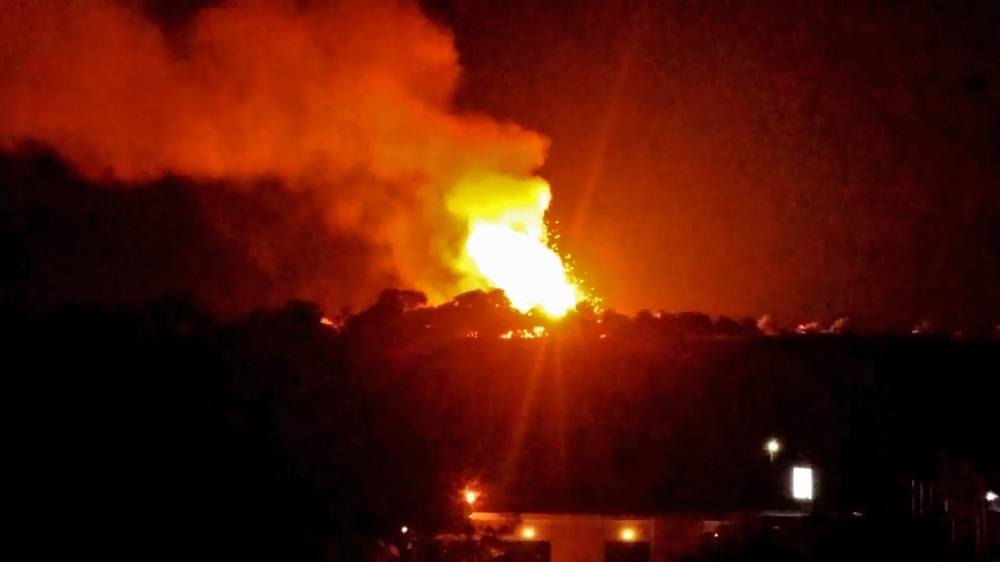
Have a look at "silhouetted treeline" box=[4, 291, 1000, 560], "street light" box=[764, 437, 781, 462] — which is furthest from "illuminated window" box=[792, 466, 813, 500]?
"street light" box=[764, 437, 781, 462]

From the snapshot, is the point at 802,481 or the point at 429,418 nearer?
the point at 429,418

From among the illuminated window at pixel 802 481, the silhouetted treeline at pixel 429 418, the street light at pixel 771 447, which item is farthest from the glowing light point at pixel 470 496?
the street light at pixel 771 447

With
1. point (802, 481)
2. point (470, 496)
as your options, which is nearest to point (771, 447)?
→ point (802, 481)

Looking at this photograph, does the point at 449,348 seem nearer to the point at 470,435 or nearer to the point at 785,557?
the point at 470,435

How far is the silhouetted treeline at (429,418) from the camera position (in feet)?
46.2

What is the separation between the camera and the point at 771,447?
27781 millimetres

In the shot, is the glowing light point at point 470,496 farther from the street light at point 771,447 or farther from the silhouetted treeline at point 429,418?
the street light at point 771,447

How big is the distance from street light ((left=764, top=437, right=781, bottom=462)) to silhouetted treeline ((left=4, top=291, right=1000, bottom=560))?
20 cm

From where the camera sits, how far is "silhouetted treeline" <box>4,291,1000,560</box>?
46.2 feet

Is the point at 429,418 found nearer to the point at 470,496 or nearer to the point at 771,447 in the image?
the point at 470,496

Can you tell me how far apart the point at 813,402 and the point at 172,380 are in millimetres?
16971

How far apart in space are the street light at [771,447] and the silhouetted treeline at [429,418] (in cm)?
20

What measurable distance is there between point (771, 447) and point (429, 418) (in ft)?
36.7

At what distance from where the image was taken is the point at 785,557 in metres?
17.9
